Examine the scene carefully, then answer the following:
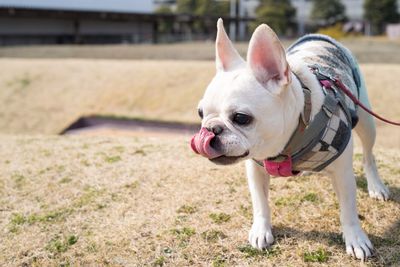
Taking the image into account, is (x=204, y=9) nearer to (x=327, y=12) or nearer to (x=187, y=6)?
(x=187, y=6)

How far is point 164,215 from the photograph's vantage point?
3639 millimetres

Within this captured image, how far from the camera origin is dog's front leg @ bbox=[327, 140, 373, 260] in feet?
9.46

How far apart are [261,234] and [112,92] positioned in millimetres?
10757

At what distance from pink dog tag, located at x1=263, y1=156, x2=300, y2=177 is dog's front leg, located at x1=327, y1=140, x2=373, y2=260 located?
0.27 meters

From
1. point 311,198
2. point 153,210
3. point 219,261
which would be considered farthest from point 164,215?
point 311,198

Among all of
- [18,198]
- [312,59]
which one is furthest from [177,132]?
[312,59]

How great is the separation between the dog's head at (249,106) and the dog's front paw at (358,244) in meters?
0.89

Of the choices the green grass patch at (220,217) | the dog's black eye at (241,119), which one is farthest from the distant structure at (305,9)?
the dog's black eye at (241,119)

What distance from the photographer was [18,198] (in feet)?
13.5

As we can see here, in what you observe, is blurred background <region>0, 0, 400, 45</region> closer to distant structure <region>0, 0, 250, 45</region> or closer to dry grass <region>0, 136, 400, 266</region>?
distant structure <region>0, 0, 250, 45</region>

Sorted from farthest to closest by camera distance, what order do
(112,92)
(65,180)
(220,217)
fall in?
1. (112,92)
2. (65,180)
3. (220,217)

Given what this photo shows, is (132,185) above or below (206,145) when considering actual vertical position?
below

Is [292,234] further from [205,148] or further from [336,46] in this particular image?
[336,46]

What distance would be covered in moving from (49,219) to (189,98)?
28.2 feet
